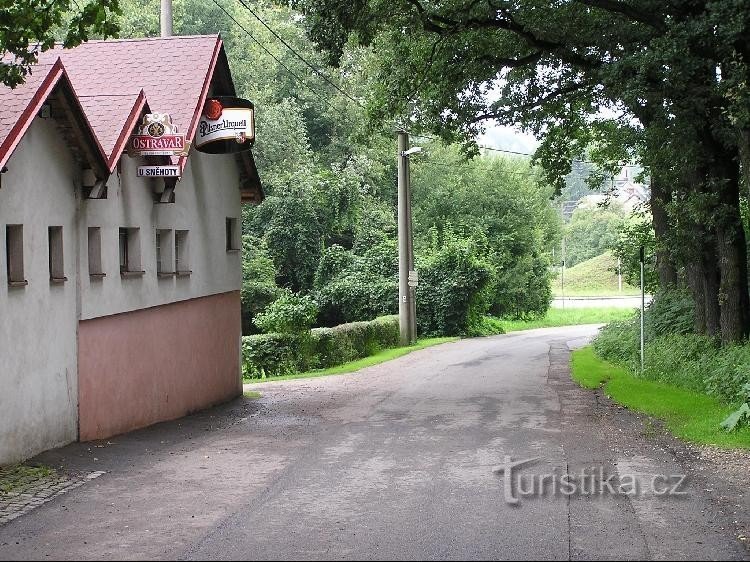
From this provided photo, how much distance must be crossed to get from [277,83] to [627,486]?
50837mm

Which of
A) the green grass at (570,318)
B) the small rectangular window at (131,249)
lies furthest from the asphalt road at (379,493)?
the green grass at (570,318)

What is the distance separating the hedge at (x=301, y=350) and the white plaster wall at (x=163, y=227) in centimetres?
673

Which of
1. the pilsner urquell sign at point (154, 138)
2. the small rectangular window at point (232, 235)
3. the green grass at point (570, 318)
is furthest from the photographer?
the green grass at point (570, 318)

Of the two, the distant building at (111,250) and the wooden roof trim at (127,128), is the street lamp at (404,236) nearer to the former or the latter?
the distant building at (111,250)

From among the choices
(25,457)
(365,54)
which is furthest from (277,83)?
(25,457)

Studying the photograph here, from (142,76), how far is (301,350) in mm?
13379

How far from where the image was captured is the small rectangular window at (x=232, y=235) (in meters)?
26.1

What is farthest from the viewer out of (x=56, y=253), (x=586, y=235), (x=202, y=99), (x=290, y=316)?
(x=586, y=235)

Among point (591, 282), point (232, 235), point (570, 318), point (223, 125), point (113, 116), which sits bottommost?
point (570, 318)

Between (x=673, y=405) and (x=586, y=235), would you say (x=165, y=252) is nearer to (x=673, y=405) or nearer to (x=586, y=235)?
(x=673, y=405)

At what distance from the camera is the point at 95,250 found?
697 inches

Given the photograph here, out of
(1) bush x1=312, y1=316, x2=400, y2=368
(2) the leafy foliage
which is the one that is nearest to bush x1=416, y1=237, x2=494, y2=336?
(1) bush x1=312, y1=316, x2=400, y2=368

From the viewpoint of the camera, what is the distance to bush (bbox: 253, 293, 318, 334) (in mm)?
32938

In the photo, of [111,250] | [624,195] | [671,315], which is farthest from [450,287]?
[624,195]
